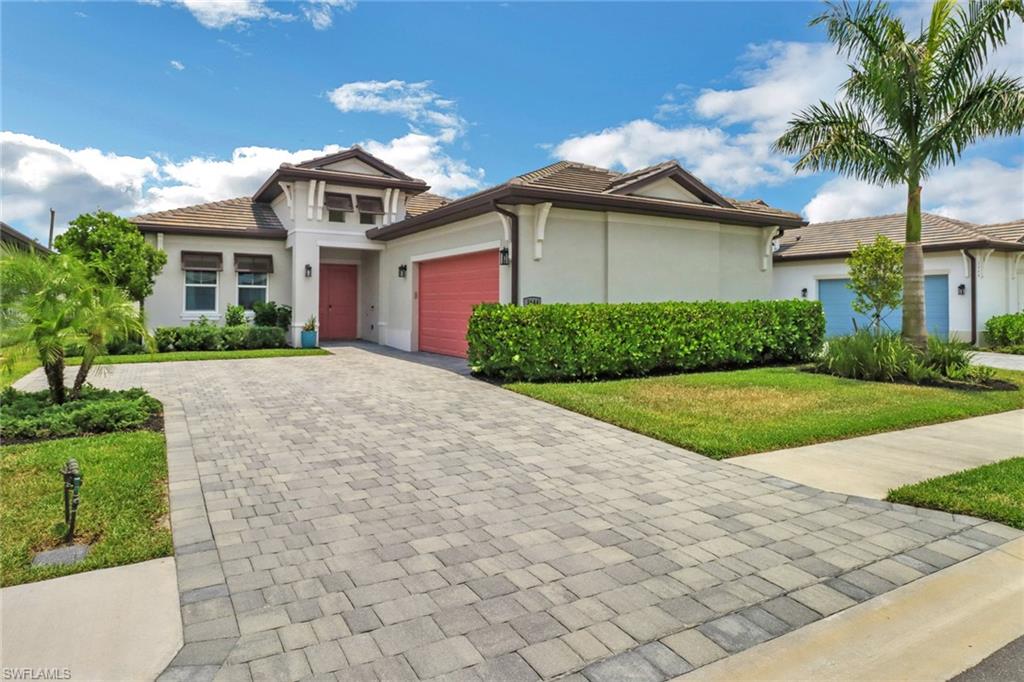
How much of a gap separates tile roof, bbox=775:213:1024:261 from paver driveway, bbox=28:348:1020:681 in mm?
16637

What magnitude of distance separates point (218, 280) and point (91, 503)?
15.8 metres

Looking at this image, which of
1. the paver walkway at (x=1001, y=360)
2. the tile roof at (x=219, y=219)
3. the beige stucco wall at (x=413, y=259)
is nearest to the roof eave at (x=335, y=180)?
the tile roof at (x=219, y=219)

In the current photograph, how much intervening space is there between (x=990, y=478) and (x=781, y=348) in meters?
8.34

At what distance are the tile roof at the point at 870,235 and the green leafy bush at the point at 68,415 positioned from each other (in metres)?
18.9

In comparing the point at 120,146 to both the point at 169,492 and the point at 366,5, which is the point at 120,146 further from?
the point at 169,492

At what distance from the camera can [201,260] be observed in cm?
1820

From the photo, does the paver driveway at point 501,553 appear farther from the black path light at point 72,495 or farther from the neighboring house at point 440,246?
the neighboring house at point 440,246

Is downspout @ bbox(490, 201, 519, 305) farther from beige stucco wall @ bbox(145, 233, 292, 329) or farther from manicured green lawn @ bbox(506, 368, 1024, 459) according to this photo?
beige stucco wall @ bbox(145, 233, 292, 329)

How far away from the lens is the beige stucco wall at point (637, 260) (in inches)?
492

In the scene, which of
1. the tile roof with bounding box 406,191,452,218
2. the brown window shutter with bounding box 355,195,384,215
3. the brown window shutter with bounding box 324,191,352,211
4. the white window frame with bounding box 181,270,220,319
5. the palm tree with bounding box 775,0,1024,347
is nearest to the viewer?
the palm tree with bounding box 775,0,1024,347

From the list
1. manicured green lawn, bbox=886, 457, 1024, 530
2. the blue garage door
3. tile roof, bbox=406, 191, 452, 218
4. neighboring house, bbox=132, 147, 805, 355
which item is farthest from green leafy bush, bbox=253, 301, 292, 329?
manicured green lawn, bbox=886, 457, 1024, 530

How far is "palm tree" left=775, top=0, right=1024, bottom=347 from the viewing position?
33.4ft

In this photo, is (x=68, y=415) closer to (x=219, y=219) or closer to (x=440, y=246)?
(x=440, y=246)

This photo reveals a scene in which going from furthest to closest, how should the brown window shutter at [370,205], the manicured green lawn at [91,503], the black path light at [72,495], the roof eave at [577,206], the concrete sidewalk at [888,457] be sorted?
the brown window shutter at [370,205] < the roof eave at [577,206] < the concrete sidewalk at [888,457] < the black path light at [72,495] < the manicured green lawn at [91,503]
